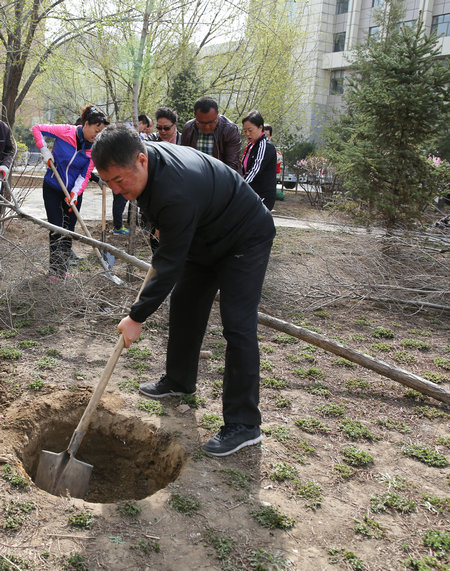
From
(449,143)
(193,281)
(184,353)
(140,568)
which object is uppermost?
(449,143)

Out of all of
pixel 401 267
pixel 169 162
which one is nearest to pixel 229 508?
pixel 169 162

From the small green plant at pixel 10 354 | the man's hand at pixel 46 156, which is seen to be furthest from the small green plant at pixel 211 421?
the man's hand at pixel 46 156

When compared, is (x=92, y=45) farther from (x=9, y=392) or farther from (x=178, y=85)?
(x=9, y=392)

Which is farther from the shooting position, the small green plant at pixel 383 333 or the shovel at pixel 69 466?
the small green plant at pixel 383 333

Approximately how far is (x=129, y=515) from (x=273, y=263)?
17.7 feet

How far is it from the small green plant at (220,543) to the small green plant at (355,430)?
1292 mm

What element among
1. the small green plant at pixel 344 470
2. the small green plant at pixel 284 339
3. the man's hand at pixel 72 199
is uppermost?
the man's hand at pixel 72 199

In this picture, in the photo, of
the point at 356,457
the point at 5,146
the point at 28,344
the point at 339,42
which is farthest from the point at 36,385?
the point at 339,42

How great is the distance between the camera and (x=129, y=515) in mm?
2518

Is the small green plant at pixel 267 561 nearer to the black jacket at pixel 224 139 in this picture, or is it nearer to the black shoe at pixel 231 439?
the black shoe at pixel 231 439

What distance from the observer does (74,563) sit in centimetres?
219

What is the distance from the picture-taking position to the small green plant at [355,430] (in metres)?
3.40

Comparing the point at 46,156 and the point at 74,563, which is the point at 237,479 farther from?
the point at 46,156

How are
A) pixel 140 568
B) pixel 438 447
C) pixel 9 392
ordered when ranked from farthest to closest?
pixel 9 392, pixel 438 447, pixel 140 568
